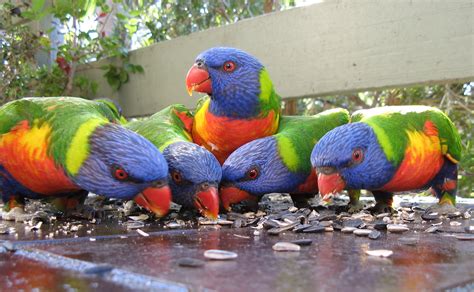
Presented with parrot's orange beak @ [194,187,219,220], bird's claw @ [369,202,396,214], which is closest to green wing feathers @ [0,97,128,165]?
parrot's orange beak @ [194,187,219,220]

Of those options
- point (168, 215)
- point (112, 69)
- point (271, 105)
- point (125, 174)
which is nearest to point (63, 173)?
point (125, 174)

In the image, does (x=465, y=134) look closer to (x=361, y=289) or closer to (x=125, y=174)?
(x=125, y=174)

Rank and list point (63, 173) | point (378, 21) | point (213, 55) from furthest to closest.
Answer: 1. point (378, 21)
2. point (213, 55)
3. point (63, 173)

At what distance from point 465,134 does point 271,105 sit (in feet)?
9.98

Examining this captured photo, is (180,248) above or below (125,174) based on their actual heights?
below

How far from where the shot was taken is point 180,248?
138 cm

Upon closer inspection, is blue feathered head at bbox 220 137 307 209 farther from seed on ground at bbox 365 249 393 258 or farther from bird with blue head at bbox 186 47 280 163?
seed on ground at bbox 365 249 393 258

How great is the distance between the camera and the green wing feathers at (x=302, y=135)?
239 cm

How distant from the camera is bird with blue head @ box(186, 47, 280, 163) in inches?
104

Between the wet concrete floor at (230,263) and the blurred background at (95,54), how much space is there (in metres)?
2.81

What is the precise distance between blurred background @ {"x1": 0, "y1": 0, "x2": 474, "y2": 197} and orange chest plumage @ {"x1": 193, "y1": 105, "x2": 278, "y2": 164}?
154 centimetres

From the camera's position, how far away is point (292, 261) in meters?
1.21

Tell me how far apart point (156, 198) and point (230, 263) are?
0.82 m

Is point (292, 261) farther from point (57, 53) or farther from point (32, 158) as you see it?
point (57, 53)
